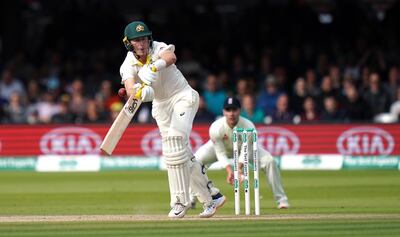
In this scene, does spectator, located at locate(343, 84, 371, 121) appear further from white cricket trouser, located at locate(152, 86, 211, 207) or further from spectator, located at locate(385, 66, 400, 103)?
white cricket trouser, located at locate(152, 86, 211, 207)

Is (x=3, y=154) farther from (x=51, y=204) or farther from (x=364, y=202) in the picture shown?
(x=364, y=202)

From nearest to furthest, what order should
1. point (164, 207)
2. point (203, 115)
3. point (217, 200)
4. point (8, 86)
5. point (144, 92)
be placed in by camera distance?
point (144, 92) → point (217, 200) → point (164, 207) → point (203, 115) → point (8, 86)

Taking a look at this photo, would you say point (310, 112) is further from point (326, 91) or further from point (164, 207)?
point (164, 207)

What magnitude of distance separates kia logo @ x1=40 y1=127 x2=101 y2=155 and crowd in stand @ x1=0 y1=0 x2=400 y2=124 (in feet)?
1.24

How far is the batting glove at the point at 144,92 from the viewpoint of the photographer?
884 centimetres

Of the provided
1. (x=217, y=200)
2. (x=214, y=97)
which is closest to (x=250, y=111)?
(x=214, y=97)

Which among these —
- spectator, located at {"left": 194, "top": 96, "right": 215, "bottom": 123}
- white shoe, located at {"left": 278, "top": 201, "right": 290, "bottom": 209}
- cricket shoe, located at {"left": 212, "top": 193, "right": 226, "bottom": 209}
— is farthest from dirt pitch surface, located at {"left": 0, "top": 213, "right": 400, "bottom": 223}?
spectator, located at {"left": 194, "top": 96, "right": 215, "bottom": 123}

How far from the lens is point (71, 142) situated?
1706 centimetres

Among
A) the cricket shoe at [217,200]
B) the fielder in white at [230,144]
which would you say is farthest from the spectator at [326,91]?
the cricket shoe at [217,200]

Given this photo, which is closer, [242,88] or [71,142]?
[71,142]

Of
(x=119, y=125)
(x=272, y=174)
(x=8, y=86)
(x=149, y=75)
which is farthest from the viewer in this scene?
(x=8, y=86)

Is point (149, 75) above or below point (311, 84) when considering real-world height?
below

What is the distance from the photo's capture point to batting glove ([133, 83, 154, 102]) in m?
8.84

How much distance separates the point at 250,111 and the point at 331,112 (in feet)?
4.20
